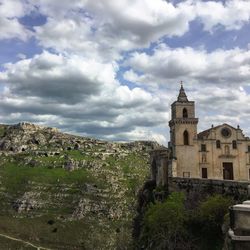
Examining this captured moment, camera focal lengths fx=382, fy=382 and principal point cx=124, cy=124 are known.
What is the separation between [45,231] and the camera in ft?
324

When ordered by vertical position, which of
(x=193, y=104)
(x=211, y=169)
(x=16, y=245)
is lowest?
(x=16, y=245)

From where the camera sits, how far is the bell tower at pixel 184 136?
55.5 m

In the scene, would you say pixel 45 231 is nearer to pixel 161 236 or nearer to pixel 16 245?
pixel 16 245

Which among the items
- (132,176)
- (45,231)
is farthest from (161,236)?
(132,176)

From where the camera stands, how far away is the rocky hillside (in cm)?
9631

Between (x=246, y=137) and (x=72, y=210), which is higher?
(x=246, y=137)

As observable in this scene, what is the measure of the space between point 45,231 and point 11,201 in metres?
25.9

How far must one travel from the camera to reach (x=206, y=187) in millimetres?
44031

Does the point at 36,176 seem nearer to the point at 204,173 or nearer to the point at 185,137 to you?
the point at 185,137

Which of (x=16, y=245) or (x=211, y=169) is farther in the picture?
(x=16, y=245)

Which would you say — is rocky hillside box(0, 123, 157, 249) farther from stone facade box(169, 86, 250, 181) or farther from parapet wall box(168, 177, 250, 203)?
parapet wall box(168, 177, 250, 203)

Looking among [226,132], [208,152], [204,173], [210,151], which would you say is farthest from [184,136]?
[226,132]

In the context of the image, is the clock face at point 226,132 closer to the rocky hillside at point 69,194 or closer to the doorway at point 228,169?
the doorway at point 228,169

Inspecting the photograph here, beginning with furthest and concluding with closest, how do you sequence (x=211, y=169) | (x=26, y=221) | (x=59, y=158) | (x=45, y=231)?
(x=59, y=158) < (x=26, y=221) < (x=45, y=231) < (x=211, y=169)
